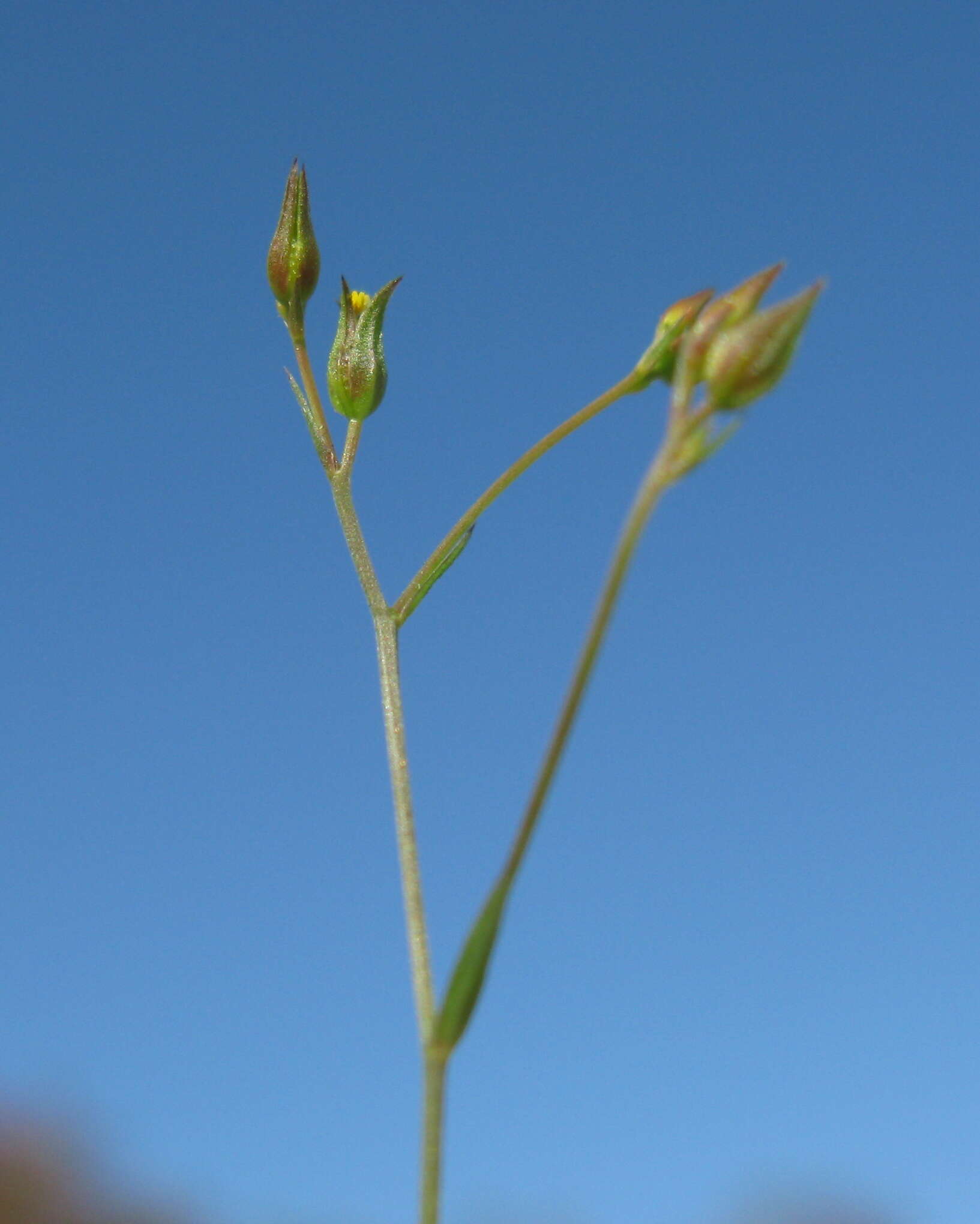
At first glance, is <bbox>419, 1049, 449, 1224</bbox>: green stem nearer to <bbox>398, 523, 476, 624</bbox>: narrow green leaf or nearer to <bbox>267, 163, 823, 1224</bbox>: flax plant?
<bbox>267, 163, 823, 1224</bbox>: flax plant

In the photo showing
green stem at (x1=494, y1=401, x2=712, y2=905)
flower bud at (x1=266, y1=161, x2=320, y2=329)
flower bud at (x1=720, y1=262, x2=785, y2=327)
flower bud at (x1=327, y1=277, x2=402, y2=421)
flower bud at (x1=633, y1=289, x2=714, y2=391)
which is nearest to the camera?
green stem at (x1=494, y1=401, x2=712, y2=905)

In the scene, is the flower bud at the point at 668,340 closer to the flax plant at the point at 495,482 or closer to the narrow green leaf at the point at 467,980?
the flax plant at the point at 495,482

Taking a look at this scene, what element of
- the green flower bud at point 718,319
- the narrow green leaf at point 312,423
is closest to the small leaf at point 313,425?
the narrow green leaf at point 312,423

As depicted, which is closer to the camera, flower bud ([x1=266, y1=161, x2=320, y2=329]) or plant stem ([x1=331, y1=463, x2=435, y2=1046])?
plant stem ([x1=331, y1=463, x2=435, y2=1046])

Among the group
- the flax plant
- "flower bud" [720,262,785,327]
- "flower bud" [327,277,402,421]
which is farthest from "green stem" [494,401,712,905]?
"flower bud" [327,277,402,421]

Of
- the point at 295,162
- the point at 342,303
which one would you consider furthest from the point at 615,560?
the point at 295,162

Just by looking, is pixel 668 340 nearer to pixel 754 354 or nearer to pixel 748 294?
pixel 748 294

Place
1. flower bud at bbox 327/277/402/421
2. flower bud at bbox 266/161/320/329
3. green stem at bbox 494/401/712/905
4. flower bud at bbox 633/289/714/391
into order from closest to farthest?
green stem at bbox 494/401/712/905 < flower bud at bbox 633/289/714/391 < flower bud at bbox 327/277/402/421 < flower bud at bbox 266/161/320/329

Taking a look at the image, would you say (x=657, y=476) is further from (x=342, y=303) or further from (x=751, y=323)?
(x=342, y=303)
